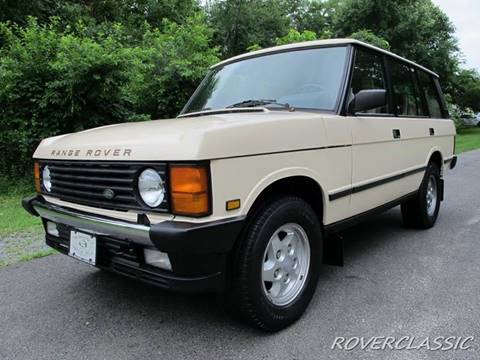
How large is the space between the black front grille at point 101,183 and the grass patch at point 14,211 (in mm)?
2879

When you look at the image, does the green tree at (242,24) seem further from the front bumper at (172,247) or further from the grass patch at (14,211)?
the front bumper at (172,247)

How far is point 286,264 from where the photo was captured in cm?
270

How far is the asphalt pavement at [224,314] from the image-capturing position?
7.96 ft

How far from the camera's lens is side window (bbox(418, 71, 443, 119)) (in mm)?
4930

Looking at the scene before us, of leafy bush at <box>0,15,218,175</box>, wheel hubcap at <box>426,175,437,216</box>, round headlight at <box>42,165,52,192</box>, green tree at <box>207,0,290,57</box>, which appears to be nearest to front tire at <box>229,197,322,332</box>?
round headlight at <box>42,165,52,192</box>

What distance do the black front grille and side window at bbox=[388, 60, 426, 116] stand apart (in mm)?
2799

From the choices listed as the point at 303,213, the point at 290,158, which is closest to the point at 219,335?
the point at 303,213

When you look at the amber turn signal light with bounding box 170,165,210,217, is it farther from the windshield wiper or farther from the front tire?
the windshield wiper

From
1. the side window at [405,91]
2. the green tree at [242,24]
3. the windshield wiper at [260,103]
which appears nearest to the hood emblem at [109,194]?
the windshield wiper at [260,103]

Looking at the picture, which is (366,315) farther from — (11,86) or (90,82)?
(11,86)

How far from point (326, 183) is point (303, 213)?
13.6 inches

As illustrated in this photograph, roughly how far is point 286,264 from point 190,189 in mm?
994

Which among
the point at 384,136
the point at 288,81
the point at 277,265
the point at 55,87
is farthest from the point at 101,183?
the point at 55,87

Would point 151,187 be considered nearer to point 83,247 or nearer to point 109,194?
point 109,194
